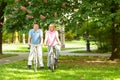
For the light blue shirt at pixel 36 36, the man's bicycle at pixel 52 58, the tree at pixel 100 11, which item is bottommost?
the man's bicycle at pixel 52 58

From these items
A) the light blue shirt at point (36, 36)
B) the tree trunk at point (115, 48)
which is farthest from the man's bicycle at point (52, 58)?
the tree trunk at point (115, 48)

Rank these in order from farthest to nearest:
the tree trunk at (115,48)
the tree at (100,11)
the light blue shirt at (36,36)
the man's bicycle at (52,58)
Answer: the tree trunk at (115,48) < the tree at (100,11) < the light blue shirt at (36,36) < the man's bicycle at (52,58)

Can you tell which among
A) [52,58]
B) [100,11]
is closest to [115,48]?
[100,11]

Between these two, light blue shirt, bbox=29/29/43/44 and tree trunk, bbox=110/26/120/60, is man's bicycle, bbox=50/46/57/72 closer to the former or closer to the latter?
light blue shirt, bbox=29/29/43/44

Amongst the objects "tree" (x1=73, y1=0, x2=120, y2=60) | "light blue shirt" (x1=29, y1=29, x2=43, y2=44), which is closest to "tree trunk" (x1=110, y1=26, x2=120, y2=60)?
"tree" (x1=73, y1=0, x2=120, y2=60)

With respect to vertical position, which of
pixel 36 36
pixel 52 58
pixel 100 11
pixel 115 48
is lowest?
pixel 52 58

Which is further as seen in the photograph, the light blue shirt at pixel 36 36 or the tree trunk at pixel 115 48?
the tree trunk at pixel 115 48

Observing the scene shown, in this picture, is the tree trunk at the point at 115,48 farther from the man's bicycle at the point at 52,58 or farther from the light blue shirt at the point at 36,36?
the light blue shirt at the point at 36,36

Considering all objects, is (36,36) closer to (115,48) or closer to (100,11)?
(100,11)

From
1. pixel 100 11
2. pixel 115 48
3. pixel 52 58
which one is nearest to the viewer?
pixel 52 58

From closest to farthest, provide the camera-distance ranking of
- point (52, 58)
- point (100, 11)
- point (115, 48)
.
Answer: point (52, 58), point (100, 11), point (115, 48)

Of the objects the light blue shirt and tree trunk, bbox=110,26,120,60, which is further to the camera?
tree trunk, bbox=110,26,120,60

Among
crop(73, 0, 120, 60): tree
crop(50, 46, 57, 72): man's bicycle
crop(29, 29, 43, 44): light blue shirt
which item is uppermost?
crop(73, 0, 120, 60): tree

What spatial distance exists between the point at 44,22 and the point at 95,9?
8.47ft
